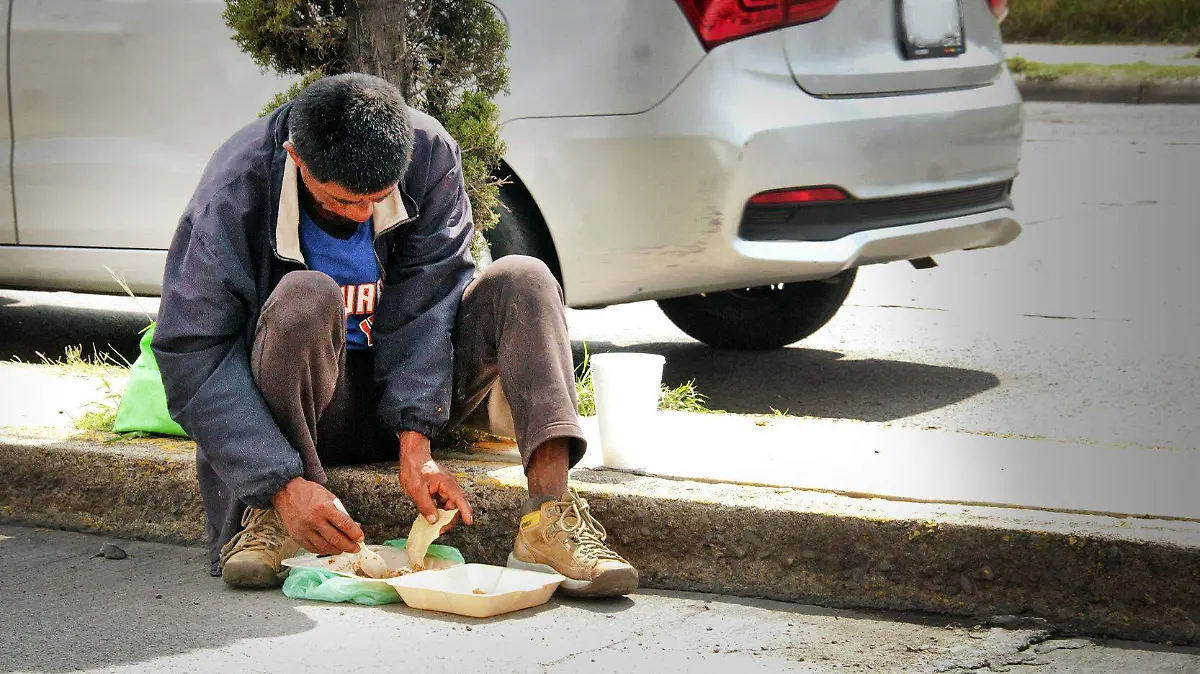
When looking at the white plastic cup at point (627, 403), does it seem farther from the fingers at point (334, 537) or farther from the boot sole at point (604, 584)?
the fingers at point (334, 537)

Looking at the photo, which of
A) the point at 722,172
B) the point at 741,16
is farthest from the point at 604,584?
the point at 741,16

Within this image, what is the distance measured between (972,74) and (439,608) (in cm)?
266

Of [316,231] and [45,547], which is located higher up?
[316,231]

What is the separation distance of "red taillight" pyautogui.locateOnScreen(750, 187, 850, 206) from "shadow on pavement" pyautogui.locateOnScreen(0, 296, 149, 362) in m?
2.50

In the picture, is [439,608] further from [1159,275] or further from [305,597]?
[1159,275]

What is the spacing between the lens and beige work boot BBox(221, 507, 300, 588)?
300cm

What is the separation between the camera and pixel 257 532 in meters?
3.07

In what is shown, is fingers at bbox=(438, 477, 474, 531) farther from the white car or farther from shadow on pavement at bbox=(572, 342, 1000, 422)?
shadow on pavement at bbox=(572, 342, 1000, 422)

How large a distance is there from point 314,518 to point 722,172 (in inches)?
68.8

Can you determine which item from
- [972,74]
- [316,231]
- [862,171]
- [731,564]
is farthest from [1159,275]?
[316,231]

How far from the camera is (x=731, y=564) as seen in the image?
306 cm

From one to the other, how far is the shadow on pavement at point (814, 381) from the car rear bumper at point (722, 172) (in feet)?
1.52

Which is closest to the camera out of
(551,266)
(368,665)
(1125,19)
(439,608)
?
(368,665)

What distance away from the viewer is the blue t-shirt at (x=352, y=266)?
310 cm
